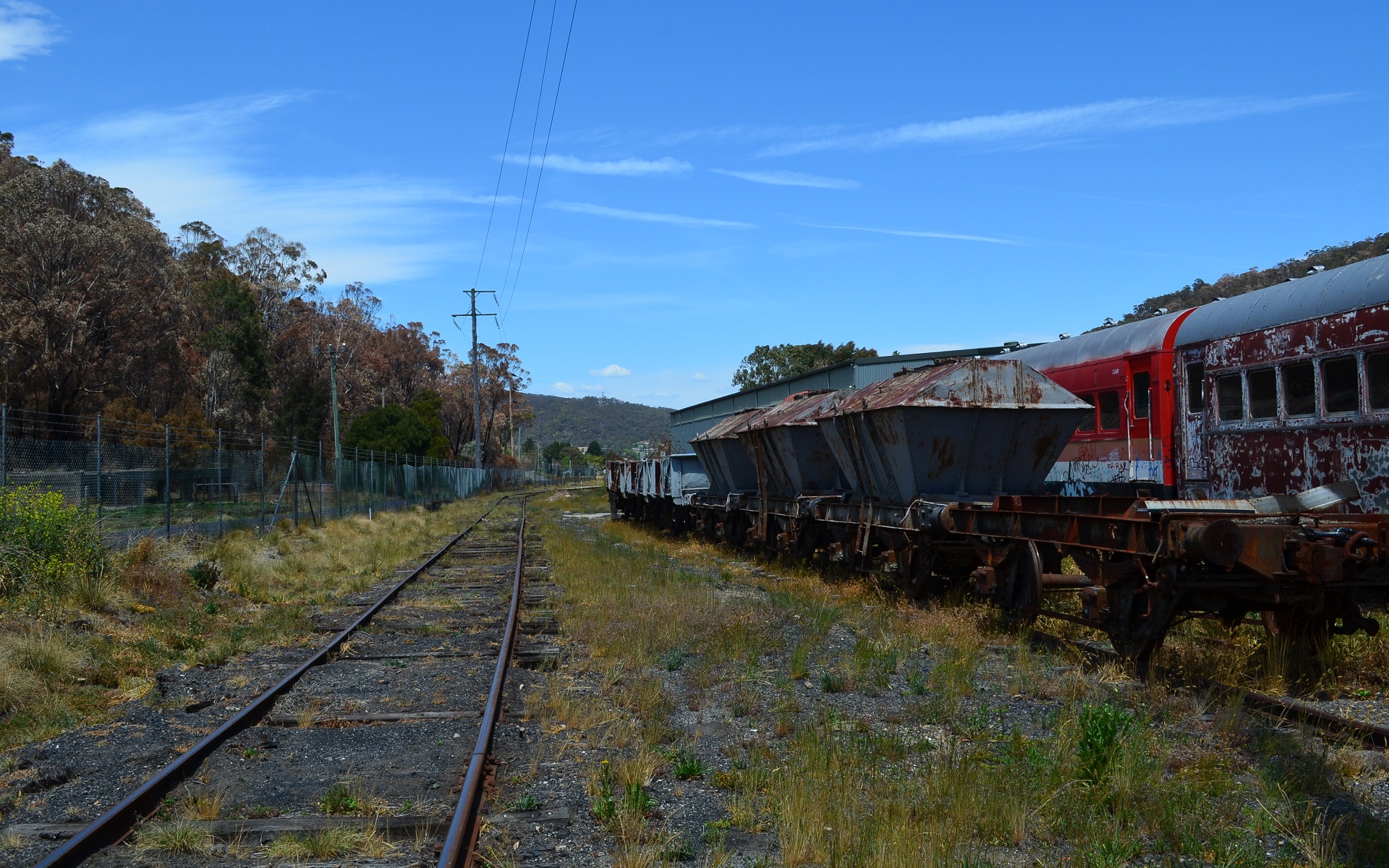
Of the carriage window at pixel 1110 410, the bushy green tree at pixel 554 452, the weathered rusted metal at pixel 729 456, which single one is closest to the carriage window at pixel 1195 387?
the carriage window at pixel 1110 410

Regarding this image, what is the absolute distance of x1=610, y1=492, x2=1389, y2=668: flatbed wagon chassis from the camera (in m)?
7.67

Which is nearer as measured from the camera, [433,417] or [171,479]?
[171,479]

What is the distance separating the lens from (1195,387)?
573 inches

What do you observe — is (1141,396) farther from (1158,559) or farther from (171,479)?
(171,479)

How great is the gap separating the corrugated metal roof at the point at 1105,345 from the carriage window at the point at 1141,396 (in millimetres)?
402

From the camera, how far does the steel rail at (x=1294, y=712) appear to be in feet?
21.6

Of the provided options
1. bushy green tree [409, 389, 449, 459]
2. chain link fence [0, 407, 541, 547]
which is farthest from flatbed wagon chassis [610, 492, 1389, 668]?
bushy green tree [409, 389, 449, 459]

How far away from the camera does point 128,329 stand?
4600cm

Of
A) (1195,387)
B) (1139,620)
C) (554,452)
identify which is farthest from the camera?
(554,452)

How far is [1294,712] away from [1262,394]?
6787 mm

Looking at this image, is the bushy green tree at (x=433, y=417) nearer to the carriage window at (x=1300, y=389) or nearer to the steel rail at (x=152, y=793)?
the carriage window at (x=1300, y=389)

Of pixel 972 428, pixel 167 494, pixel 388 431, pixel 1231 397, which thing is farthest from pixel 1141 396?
pixel 388 431

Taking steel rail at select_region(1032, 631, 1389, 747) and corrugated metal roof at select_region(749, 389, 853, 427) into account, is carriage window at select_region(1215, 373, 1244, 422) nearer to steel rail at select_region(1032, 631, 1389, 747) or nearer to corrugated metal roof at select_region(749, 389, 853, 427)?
corrugated metal roof at select_region(749, 389, 853, 427)

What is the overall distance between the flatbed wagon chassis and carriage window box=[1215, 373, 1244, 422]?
376 centimetres
